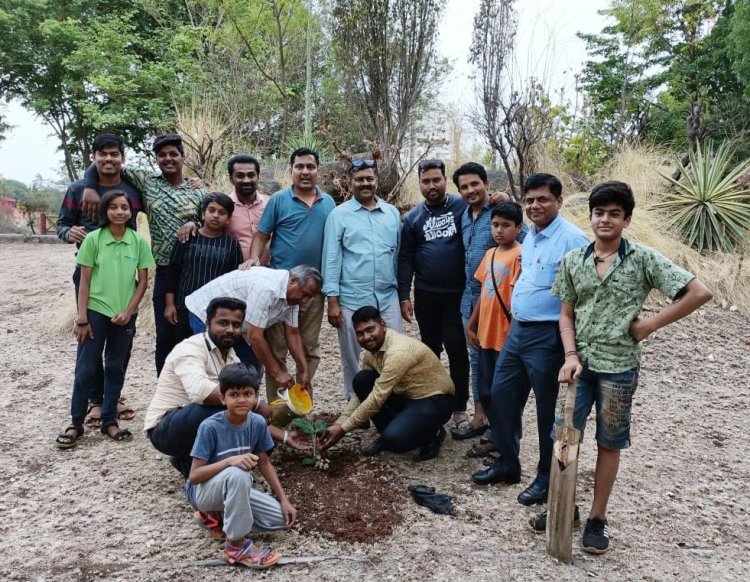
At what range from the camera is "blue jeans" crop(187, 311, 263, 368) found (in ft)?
11.3

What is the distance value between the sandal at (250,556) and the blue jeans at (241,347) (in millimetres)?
1231

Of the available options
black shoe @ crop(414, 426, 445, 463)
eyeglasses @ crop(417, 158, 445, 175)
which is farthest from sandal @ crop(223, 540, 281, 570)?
eyeglasses @ crop(417, 158, 445, 175)

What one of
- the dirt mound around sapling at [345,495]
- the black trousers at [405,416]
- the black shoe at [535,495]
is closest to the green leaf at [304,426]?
the dirt mound around sapling at [345,495]

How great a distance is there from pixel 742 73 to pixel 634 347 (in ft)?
37.7

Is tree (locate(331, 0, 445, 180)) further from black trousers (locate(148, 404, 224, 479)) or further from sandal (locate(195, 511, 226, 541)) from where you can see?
sandal (locate(195, 511, 226, 541))

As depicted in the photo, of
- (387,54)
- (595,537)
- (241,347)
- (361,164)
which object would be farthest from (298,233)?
(387,54)

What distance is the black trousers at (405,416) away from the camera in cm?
333

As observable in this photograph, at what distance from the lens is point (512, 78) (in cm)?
757

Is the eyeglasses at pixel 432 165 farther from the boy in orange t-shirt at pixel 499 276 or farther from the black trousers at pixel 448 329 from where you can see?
the black trousers at pixel 448 329

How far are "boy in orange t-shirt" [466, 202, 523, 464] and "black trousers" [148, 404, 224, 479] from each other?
1.60 m

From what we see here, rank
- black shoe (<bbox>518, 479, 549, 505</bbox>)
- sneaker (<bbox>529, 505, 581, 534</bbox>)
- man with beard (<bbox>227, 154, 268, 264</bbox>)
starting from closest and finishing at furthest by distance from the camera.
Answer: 1. sneaker (<bbox>529, 505, 581, 534</bbox>)
2. black shoe (<bbox>518, 479, 549, 505</bbox>)
3. man with beard (<bbox>227, 154, 268, 264</bbox>)

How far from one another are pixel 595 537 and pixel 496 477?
693 millimetres

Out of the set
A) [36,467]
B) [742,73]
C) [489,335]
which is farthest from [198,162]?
[742,73]

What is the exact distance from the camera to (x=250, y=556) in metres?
2.36
